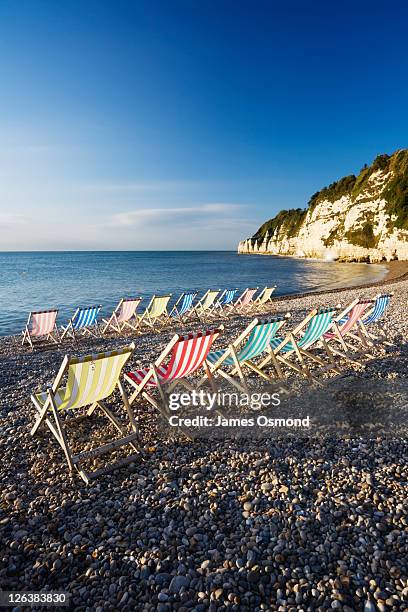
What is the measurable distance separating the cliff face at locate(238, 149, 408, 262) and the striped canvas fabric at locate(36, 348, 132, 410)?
5005 cm

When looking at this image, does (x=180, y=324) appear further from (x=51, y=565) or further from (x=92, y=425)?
(x=51, y=565)

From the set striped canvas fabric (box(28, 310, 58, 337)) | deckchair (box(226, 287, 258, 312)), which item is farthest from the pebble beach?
deckchair (box(226, 287, 258, 312))

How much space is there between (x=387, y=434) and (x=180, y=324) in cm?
1002

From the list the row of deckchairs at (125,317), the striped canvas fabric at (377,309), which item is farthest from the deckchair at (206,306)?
the striped canvas fabric at (377,309)

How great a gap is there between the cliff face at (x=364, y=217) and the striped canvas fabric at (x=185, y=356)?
48.8 meters

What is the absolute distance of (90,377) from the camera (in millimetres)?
3822

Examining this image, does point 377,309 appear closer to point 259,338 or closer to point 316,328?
point 316,328

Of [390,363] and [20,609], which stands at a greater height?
[390,363]

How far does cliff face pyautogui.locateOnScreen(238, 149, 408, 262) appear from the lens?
4841 centimetres

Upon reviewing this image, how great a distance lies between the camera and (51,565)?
259cm

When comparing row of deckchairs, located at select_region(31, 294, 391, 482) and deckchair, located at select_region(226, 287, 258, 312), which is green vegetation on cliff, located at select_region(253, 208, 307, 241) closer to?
deckchair, located at select_region(226, 287, 258, 312)

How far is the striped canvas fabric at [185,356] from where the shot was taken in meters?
4.58

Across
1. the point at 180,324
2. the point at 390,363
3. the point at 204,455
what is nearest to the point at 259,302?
the point at 180,324

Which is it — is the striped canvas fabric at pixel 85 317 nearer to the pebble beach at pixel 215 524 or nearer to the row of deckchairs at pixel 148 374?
the row of deckchairs at pixel 148 374
